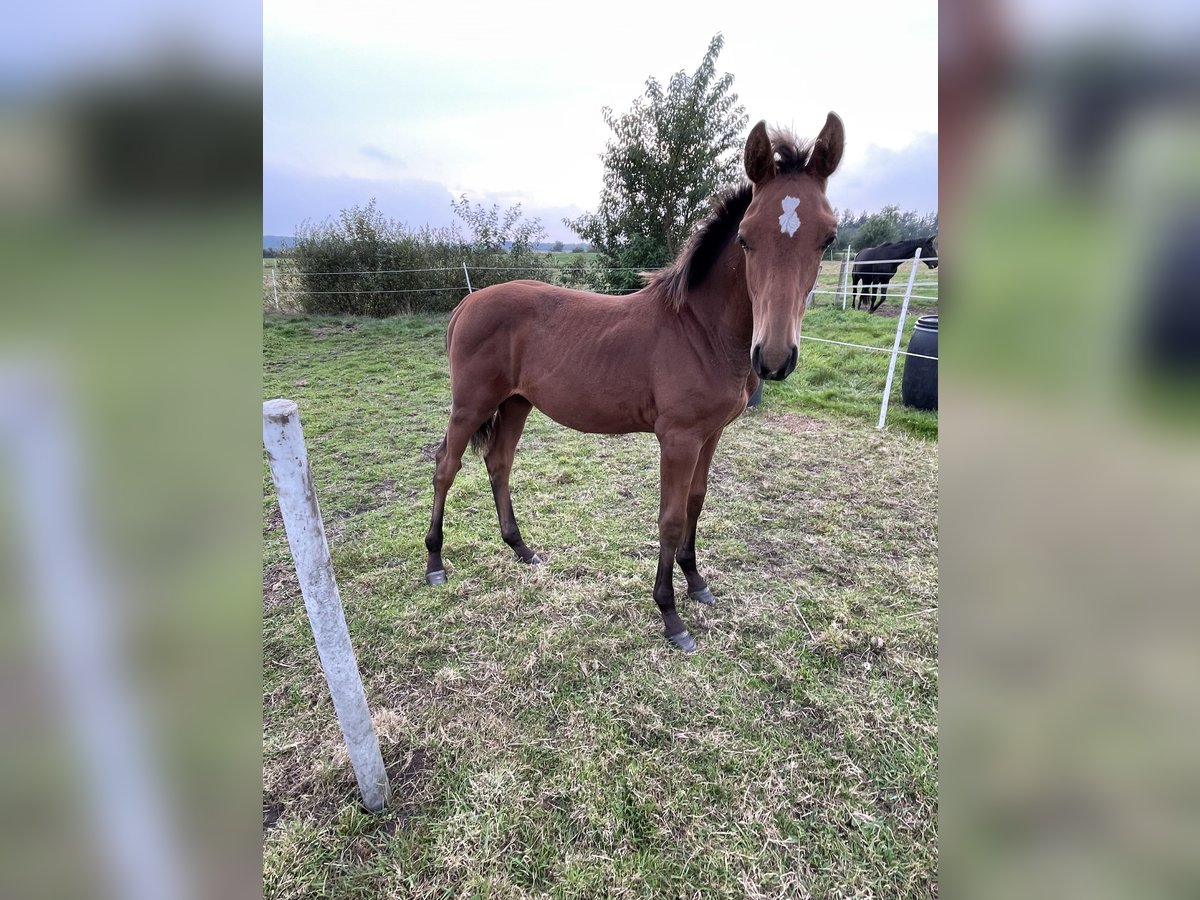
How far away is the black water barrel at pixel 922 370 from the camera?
14.8ft

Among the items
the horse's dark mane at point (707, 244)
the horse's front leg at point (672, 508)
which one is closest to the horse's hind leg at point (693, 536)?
the horse's front leg at point (672, 508)

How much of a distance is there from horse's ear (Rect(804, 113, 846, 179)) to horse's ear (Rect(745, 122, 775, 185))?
0.38 feet

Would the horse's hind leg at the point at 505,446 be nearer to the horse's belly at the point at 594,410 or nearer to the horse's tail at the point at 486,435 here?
the horse's tail at the point at 486,435

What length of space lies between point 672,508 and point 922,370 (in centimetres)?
388

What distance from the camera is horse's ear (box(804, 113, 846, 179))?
156cm

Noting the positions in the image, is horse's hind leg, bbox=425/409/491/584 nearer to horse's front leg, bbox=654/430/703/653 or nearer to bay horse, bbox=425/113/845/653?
bay horse, bbox=425/113/845/653

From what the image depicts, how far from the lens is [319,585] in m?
1.22

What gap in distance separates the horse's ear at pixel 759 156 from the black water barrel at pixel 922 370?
3.56 m

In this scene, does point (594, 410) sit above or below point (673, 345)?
below
